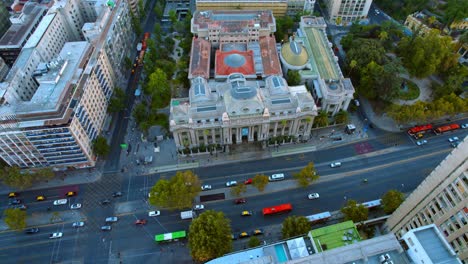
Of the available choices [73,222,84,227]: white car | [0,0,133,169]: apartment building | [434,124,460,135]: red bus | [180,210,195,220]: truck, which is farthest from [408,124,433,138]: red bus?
[73,222,84,227]: white car

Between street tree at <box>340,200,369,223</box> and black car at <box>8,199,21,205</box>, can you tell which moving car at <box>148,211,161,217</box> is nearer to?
black car at <box>8,199,21,205</box>

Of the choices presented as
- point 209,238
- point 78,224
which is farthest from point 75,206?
point 209,238

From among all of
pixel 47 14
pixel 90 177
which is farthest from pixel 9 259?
pixel 47 14

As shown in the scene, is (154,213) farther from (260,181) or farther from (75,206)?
(260,181)

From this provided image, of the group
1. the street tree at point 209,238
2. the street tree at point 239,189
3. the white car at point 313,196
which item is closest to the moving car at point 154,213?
the street tree at point 209,238

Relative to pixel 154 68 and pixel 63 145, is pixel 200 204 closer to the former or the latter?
pixel 63 145

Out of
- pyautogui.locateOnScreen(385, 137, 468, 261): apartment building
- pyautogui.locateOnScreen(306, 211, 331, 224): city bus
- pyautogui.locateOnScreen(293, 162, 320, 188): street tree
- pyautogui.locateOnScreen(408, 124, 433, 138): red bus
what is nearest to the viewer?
pyautogui.locateOnScreen(385, 137, 468, 261): apartment building
